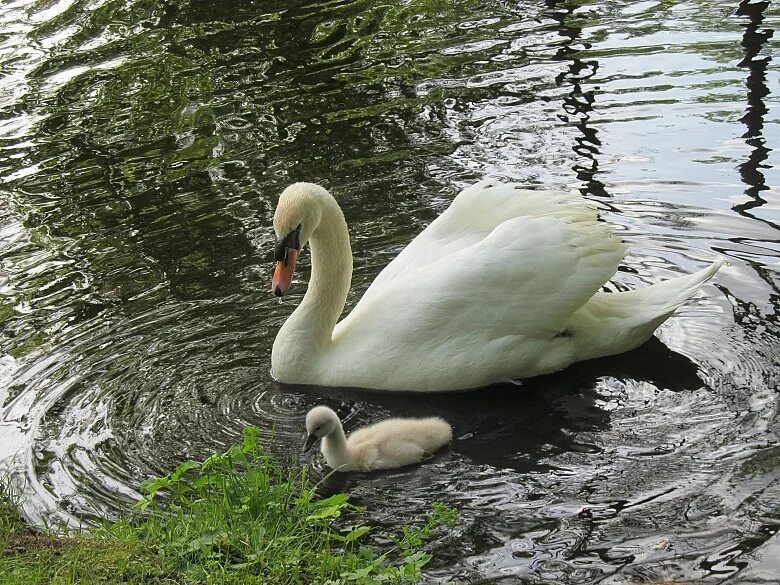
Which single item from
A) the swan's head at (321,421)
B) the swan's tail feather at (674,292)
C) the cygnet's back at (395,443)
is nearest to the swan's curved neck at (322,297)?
the cygnet's back at (395,443)

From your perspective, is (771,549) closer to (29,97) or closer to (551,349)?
(551,349)

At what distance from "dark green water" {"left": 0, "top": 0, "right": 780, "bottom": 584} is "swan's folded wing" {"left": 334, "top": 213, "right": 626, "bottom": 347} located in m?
0.43

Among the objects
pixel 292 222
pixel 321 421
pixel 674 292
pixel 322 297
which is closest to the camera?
pixel 321 421

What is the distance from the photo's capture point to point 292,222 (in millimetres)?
7375

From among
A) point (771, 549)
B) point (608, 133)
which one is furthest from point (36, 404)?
point (608, 133)

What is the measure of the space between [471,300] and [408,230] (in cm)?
241

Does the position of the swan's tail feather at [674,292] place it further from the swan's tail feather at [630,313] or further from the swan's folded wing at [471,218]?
the swan's folded wing at [471,218]

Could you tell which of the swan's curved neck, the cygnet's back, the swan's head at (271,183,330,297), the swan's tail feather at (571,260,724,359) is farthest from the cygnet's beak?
the swan's tail feather at (571,260,724,359)

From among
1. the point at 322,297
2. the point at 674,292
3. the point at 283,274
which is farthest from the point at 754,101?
the point at 283,274

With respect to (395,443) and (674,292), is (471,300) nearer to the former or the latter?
(395,443)

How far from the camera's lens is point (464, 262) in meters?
7.07

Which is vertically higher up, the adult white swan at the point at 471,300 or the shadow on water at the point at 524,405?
the adult white swan at the point at 471,300

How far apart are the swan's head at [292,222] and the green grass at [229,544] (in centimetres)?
192

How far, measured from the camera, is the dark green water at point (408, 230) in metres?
5.78
